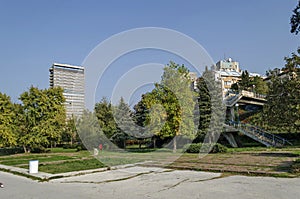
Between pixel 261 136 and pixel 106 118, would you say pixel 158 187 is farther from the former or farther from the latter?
pixel 106 118

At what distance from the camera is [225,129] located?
31516mm

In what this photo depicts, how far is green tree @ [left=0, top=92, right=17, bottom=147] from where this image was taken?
28.7 metres

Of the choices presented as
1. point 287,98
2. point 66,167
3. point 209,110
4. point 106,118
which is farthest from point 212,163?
point 106,118

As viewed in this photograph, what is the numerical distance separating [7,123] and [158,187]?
2487cm

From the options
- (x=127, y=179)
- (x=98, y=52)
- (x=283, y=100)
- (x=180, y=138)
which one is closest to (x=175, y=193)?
(x=127, y=179)

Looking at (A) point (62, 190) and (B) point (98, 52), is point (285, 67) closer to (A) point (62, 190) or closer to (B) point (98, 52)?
(B) point (98, 52)

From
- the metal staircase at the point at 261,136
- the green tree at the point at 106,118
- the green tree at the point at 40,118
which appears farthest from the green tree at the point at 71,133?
the metal staircase at the point at 261,136

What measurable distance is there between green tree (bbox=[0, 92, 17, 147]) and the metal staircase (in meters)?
23.3

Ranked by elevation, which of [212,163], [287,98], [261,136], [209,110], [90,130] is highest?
[209,110]

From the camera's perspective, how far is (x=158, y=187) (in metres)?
9.28

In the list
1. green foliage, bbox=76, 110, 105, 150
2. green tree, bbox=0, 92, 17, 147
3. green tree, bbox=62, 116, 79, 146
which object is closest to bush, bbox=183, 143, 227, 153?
green foliage, bbox=76, 110, 105, 150

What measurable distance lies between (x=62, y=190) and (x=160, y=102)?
1691 centimetres

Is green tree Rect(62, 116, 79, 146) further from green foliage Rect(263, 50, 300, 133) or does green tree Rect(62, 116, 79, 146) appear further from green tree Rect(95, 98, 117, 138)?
green foliage Rect(263, 50, 300, 133)

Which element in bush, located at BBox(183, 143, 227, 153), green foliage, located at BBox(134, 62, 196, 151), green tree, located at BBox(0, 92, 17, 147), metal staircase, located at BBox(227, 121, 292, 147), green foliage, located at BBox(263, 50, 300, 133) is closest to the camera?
green foliage, located at BBox(263, 50, 300, 133)
